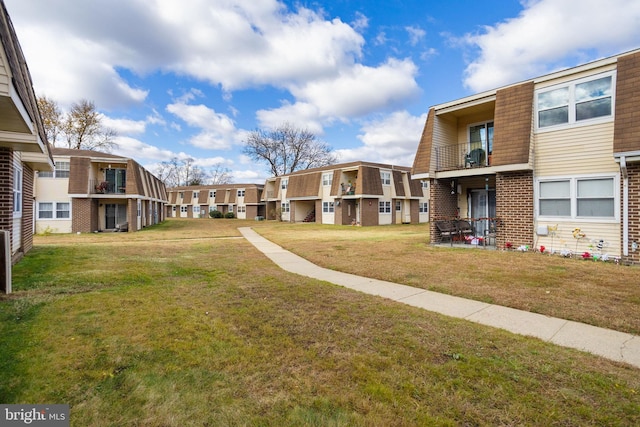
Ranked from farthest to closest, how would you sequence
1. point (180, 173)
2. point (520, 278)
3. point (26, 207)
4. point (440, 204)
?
point (180, 173) → point (440, 204) → point (26, 207) → point (520, 278)

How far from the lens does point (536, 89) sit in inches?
440

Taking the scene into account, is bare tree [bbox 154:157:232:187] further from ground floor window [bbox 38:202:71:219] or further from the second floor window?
the second floor window

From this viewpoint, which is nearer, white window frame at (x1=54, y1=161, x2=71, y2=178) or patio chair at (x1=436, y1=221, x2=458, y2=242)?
patio chair at (x1=436, y1=221, x2=458, y2=242)

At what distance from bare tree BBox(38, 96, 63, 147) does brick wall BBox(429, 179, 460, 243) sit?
3999 centimetres

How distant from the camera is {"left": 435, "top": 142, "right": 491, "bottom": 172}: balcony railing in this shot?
14.0 metres

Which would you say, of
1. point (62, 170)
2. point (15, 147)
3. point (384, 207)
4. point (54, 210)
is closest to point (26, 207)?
point (15, 147)

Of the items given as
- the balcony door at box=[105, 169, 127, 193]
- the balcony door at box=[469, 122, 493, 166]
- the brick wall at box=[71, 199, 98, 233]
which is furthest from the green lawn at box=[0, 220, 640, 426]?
the balcony door at box=[105, 169, 127, 193]

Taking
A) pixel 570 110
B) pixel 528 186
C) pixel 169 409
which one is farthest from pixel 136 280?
pixel 570 110

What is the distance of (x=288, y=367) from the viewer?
3.33 meters

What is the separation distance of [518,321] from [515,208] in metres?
8.31

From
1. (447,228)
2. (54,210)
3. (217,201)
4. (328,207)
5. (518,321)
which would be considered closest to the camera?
(518,321)

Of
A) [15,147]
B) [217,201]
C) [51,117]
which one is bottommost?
[15,147]

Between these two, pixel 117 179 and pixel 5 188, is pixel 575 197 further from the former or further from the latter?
pixel 117 179

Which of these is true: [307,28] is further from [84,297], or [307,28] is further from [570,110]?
[84,297]
